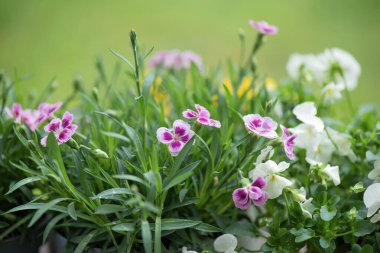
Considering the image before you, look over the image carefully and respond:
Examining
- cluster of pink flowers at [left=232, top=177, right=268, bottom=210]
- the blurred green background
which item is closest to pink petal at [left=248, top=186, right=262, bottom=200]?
cluster of pink flowers at [left=232, top=177, right=268, bottom=210]

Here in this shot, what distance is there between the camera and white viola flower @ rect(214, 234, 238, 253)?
0.79m

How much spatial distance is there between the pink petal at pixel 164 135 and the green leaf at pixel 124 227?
128mm

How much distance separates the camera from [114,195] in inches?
29.7

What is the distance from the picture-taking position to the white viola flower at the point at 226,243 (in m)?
0.79

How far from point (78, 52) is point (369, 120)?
2.07 m

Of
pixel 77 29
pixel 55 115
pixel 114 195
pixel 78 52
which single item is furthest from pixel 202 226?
pixel 77 29

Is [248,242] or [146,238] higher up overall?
[146,238]

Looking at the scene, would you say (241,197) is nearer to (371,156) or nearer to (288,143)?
(288,143)

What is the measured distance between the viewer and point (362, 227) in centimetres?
78

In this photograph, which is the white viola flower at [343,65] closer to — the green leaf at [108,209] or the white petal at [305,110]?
the white petal at [305,110]

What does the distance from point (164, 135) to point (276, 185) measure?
19cm

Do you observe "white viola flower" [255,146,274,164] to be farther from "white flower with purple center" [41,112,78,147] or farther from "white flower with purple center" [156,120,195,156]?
"white flower with purple center" [41,112,78,147]

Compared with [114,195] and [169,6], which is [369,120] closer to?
[114,195]

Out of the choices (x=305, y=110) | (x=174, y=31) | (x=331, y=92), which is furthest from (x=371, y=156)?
(x=174, y=31)
